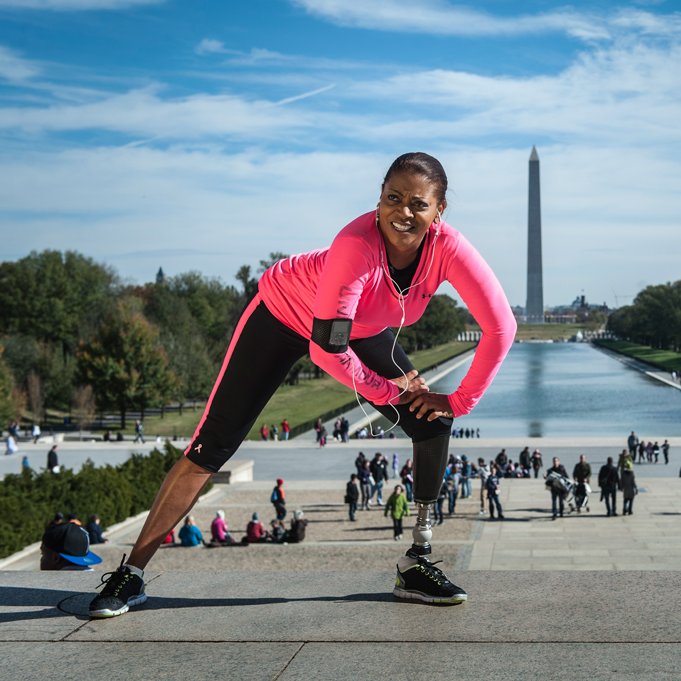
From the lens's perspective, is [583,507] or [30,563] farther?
[583,507]

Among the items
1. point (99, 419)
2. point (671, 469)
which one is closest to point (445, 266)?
point (671, 469)

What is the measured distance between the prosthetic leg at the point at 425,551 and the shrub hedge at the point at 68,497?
Answer: 1320cm

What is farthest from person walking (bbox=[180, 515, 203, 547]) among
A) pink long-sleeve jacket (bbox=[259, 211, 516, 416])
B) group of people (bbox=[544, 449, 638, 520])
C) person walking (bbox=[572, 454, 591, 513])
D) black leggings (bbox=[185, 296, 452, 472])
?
pink long-sleeve jacket (bbox=[259, 211, 516, 416])

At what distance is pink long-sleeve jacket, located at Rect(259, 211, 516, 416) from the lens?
4363mm

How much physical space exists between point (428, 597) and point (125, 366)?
52.6 metres

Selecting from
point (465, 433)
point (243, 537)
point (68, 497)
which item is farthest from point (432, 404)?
point (465, 433)

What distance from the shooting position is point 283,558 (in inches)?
695

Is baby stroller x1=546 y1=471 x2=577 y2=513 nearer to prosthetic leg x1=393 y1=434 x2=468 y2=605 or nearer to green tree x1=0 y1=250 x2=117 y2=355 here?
prosthetic leg x1=393 y1=434 x2=468 y2=605

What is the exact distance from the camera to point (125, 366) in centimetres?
5606

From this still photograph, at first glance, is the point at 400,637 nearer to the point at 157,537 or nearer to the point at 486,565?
the point at 157,537

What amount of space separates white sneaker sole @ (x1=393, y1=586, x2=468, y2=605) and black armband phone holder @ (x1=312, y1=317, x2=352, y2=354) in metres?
1.33

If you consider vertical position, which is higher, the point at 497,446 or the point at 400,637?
the point at 400,637

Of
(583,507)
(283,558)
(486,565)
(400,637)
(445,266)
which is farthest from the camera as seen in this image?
(583,507)

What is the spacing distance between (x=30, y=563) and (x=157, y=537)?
12.3m
